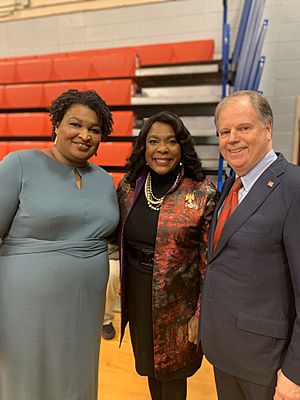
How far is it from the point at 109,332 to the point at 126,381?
461mm

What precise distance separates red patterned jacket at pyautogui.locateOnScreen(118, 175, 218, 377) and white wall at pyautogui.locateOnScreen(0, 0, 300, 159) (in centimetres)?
297

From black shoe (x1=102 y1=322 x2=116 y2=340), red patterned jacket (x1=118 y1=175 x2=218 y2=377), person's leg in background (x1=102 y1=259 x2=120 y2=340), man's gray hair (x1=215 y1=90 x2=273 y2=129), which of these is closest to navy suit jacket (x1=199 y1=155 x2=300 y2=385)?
man's gray hair (x1=215 y1=90 x2=273 y2=129)

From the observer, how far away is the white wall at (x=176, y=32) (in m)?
3.79

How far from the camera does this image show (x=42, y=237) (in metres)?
1.17

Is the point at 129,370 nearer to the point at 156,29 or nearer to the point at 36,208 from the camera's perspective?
the point at 36,208

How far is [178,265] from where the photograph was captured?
1306mm

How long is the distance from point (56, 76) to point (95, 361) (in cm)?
380

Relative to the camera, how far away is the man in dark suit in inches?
35.0

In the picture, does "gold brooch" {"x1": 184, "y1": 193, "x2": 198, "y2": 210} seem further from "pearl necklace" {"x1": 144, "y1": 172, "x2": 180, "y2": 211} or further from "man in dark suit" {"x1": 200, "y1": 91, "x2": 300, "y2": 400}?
"man in dark suit" {"x1": 200, "y1": 91, "x2": 300, "y2": 400}

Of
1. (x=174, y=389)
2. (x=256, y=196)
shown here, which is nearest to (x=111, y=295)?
(x=174, y=389)

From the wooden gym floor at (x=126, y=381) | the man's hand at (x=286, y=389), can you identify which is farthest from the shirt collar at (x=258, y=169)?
the wooden gym floor at (x=126, y=381)

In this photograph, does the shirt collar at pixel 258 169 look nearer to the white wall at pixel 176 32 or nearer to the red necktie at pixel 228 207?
the red necktie at pixel 228 207

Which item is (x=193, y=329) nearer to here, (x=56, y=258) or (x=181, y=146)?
(x=56, y=258)

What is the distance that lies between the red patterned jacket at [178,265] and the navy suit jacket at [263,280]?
269mm
